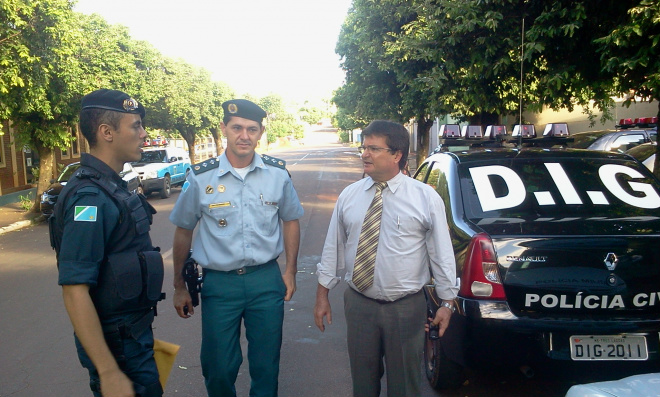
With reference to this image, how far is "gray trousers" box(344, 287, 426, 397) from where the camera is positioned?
9.27ft

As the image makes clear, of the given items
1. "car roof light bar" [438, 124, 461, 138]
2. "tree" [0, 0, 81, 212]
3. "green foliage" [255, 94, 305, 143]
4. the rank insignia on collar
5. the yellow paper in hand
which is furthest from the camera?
"green foliage" [255, 94, 305, 143]

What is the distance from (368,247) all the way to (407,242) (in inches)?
8.0

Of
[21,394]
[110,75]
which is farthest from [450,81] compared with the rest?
[110,75]

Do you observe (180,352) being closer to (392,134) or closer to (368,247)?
(368,247)

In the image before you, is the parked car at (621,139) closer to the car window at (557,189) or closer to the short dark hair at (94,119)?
the car window at (557,189)

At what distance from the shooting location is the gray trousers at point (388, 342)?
2.83 m

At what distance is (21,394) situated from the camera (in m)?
4.06

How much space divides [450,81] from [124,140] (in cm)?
769

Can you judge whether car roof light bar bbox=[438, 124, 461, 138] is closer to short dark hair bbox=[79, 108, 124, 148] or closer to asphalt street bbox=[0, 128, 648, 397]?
asphalt street bbox=[0, 128, 648, 397]


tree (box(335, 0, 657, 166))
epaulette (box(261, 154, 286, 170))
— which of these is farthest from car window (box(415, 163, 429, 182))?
epaulette (box(261, 154, 286, 170))

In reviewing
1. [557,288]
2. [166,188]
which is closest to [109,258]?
[557,288]

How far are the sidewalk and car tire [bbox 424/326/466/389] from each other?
38.4ft

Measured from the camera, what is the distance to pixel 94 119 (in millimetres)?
2326

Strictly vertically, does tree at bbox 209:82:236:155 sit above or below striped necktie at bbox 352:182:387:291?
above
